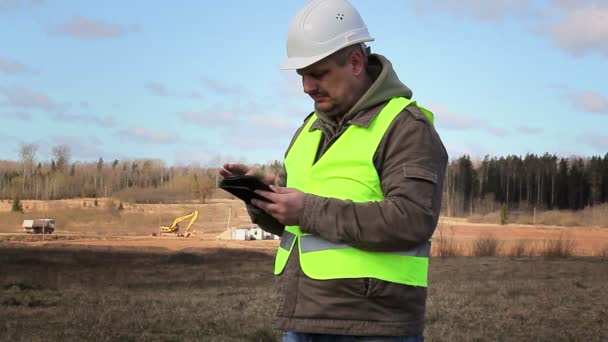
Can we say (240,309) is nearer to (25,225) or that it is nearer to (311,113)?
(311,113)

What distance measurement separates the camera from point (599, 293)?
46.4 feet

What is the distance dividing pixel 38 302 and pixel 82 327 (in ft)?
13.7

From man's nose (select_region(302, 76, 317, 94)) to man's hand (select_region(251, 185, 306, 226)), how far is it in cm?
33

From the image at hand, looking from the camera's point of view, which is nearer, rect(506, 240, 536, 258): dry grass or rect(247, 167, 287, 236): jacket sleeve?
rect(247, 167, 287, 236): jacket sleeve

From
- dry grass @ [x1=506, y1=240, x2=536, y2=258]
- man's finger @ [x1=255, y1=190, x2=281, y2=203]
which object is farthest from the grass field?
dry grass @ [x1=506, y1=240, x2=536, y2=258]

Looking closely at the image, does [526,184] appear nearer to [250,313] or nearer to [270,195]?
[250,313]

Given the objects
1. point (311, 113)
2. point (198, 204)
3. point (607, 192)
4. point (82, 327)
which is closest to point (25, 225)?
point (198, 204)

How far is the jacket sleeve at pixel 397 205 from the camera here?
2.58 meters

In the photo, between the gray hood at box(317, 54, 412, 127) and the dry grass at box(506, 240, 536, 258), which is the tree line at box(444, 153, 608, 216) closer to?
the dry grass at box(506, 240, 536, 258)

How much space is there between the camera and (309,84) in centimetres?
279

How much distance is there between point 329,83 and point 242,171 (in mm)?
549

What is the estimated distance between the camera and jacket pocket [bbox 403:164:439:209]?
2.60 meters

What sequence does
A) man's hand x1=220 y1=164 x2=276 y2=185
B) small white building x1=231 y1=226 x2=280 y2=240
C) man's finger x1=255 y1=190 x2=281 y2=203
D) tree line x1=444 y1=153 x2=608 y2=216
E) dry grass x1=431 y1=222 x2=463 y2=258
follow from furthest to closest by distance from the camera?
tree line x1=444 y1=153 x2=608 y2=216 < small white building x1=231 y1=226 x2=280 y2=240 < dry grass x1=431 y1=222 x2=463 y2=258 < man's hand x1=220 y1=164 x2=276 y2=185 < man's finger x1=255 y1=190 x2=281 y2=203

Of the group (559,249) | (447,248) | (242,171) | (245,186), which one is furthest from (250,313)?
(447,248)
